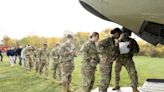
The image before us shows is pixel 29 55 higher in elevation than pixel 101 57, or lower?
lower

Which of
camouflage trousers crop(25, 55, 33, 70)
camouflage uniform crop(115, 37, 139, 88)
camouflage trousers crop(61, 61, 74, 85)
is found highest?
camouflage uniform crop(115, 37, 139, 88)

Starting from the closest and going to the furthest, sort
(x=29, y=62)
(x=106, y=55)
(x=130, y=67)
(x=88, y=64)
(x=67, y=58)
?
(x=106, y=55), (x=130, y=67), (x=88, y=64), (x=67, y=58), (x=29, y=62)

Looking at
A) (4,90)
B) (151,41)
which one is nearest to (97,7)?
(151,41)

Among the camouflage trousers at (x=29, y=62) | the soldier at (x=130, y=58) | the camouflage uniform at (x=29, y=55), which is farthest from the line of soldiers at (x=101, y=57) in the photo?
the camouflage trousers at (x=29, y=62)

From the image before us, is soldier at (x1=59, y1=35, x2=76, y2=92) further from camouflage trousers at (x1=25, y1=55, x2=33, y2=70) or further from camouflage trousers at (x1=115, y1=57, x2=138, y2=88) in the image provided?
camouflage trousers at (x1=25, y1=55, x2=33, y2=70)

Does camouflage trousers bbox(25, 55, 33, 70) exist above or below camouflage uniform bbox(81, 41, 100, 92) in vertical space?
below

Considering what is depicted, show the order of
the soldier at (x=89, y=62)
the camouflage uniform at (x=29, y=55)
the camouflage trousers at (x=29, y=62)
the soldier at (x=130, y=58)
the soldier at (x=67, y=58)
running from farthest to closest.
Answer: the camouflage trousers at (x=29, y=62)
the camouflage uniform at (x=29, y=55)
the soldier at (x=67, y=58)
the soldier at (x=89, y=62)
the soldier at (x=130, y=58)

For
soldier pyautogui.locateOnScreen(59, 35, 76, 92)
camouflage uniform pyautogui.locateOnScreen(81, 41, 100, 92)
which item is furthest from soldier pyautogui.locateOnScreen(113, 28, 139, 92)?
soldier pyautogui.locateOnScreen(59, 35, 76, 92)

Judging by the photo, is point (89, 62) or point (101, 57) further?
point (89, 62)

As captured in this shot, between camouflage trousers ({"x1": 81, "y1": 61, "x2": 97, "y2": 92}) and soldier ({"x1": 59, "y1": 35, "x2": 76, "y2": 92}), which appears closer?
camouflage trousers ({"x1": 81, "y1": 61, "x2": 97, "y2": 92})

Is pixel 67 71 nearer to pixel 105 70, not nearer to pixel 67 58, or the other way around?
pixel 67 58

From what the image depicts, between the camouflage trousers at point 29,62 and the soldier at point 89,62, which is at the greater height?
the soldier at point 89,62

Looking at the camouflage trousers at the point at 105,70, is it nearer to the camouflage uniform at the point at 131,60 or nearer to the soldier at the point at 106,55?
the soldier at the point at 106,55

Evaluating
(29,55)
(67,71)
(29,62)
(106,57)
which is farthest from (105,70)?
(29,62)
